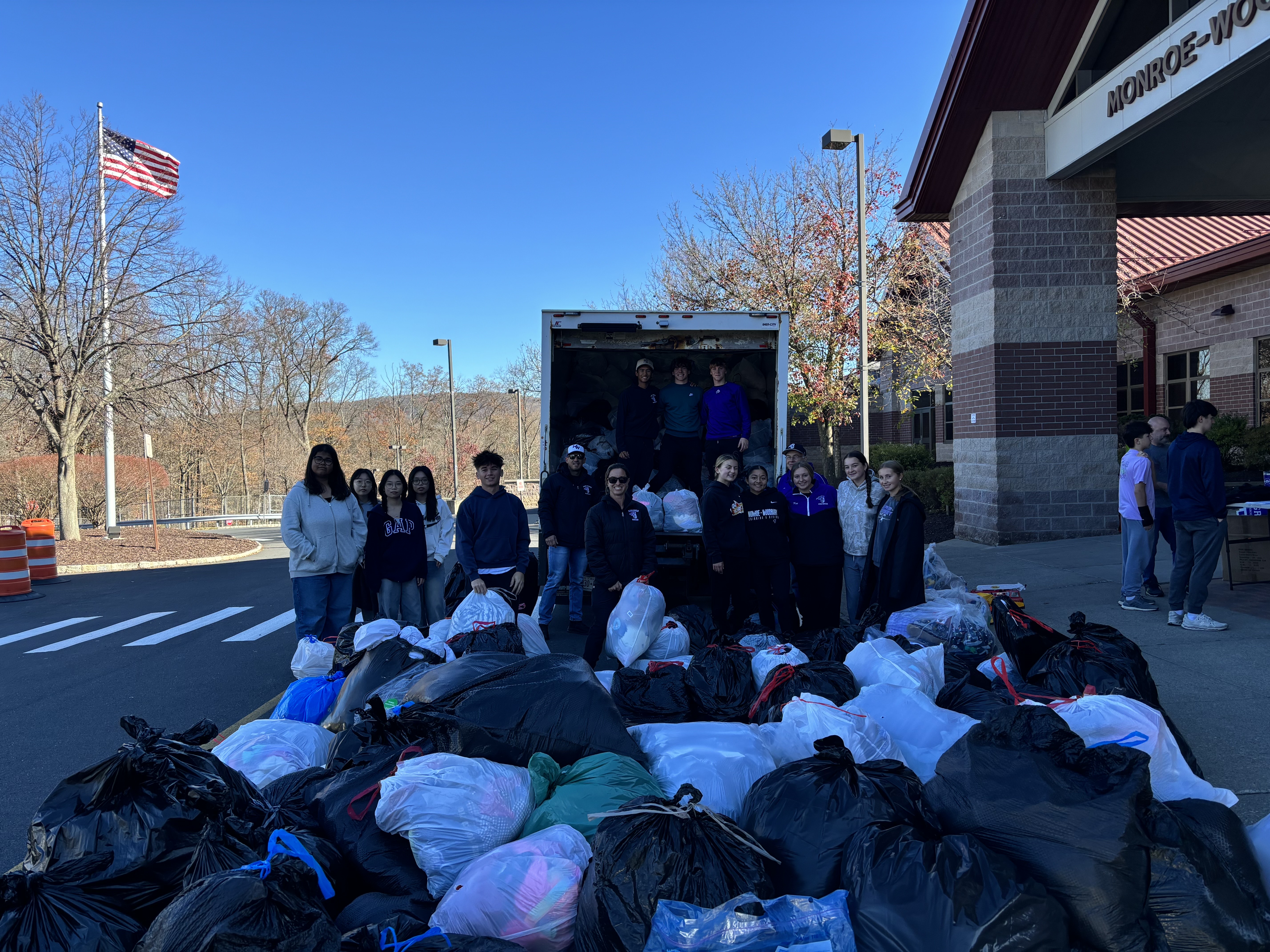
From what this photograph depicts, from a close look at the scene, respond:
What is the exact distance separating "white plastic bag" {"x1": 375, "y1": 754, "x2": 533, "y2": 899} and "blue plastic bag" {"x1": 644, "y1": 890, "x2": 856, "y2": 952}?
737 millimetres

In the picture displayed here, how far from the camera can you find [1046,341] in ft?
35.0

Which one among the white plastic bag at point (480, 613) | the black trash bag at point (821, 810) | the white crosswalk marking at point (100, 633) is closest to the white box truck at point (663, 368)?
the white plastic bag at point (480, 613)

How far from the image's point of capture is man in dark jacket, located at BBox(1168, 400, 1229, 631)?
19.7 feet

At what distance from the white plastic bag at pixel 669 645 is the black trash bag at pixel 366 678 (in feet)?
5.14

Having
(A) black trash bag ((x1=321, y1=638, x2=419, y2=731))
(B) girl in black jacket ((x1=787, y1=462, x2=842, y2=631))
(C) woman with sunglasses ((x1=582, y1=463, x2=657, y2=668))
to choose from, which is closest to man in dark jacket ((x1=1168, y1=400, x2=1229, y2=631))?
(B) girl in black jacket ((x1=787, y1=462, x2=842, y2=631))

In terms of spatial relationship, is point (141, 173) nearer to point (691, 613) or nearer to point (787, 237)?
point (787, 237)

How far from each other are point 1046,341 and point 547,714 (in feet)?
31.1

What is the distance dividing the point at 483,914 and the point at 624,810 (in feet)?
1.49

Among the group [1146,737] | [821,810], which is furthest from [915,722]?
[821,810]

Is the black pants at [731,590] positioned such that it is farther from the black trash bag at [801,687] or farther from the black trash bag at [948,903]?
the black trash bag at [948,903]

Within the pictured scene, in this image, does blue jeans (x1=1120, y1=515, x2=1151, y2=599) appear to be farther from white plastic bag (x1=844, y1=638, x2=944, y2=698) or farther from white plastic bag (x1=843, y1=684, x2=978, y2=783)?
white plastic bag (x1=843, y1=684, x2=978, y2=783)

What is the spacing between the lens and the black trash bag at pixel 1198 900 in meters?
2.21

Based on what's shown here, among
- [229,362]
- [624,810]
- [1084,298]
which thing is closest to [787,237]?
[1084,298]

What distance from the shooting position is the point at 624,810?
2.39 m
